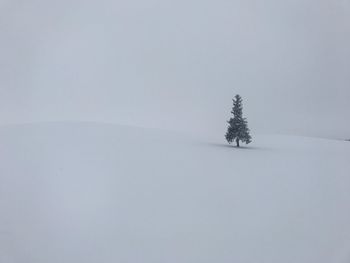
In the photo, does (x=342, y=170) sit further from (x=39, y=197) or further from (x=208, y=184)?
(x=39, y=197)

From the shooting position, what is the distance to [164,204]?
5590 millimetres

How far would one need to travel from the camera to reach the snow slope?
491 centimetres

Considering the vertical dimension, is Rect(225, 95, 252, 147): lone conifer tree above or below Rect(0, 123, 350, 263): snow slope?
above

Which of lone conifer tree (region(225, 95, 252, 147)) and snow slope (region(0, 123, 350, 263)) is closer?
snow slope (region(0, 123, 350, 263))

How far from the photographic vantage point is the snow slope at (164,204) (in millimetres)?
4906

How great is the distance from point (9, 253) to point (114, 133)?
13.7ft

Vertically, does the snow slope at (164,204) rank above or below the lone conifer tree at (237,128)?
below

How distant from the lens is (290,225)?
5.41m

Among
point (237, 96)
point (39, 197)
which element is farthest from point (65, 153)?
point (237, 96)

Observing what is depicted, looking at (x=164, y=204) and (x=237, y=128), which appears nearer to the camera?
(x=164, y=204)

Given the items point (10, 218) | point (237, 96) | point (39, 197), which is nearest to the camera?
point (10, 218)

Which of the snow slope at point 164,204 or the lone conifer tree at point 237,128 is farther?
the lone conifer tree at point 237,128

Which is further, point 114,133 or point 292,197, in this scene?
point 114,133

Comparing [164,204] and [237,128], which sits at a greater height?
[237,128]
